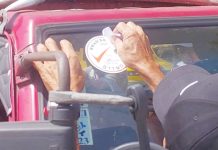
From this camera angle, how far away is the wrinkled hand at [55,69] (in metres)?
2.17

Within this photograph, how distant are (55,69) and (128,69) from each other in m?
0.32

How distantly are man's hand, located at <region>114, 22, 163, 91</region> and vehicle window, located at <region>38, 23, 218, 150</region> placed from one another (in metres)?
0.14

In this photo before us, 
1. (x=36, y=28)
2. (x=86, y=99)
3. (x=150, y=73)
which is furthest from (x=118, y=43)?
(x=86, y=99)

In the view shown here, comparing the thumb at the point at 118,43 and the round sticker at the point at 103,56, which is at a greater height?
the thumb at the point at 118,43

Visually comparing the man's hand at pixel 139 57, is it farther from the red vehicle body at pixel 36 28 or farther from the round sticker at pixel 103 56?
the red vehicle body at pixel 36 28

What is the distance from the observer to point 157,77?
7.33 feet

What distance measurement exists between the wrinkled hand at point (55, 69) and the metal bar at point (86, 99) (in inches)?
19.1

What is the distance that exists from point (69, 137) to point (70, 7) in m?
1.70

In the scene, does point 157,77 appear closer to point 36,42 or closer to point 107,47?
point 107,47

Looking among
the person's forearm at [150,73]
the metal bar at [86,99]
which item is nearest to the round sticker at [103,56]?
the person's forearm at [150,73]

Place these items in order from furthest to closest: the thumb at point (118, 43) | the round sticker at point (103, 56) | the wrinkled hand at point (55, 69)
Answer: the round sticker at point (103, 56) < the thumb at point (118, 43) < the wrinkled hand at point (55, 69)

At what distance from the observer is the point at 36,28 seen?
257 cm

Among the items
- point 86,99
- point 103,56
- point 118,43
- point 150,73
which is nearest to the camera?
point 86,99

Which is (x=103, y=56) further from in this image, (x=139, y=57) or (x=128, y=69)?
(x=139, y=57)
